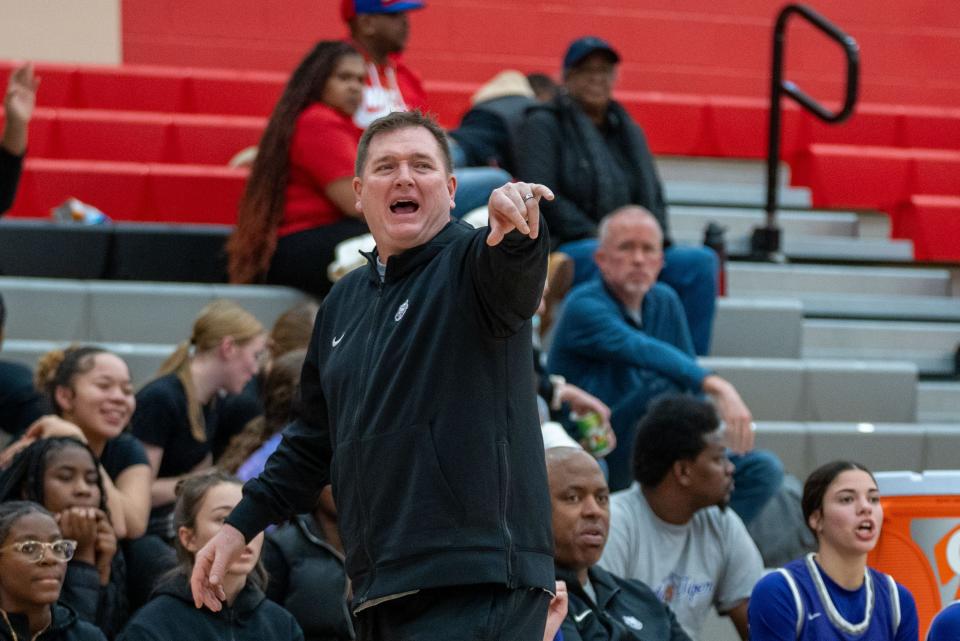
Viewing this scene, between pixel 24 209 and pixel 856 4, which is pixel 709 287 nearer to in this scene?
pixel 24 209

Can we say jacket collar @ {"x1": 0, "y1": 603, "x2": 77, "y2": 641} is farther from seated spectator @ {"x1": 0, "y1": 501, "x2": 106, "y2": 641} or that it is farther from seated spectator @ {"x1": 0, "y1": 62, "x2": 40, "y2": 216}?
seated spectator @ {"x1": 0, "y1": 62, "x2": 40, "y2": 216}

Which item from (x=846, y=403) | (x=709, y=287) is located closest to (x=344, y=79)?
(x=709, y=287)

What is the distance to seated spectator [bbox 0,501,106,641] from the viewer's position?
10.9 ft

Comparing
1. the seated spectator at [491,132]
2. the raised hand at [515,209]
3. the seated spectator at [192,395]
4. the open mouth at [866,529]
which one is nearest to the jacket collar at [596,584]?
the open mouth at [866,529]

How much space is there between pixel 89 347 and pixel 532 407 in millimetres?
2312

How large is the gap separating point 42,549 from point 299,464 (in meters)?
1.00

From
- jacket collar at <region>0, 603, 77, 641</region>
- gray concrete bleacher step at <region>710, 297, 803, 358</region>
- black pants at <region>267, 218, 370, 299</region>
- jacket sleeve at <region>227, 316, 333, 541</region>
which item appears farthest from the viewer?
gray concrete bleacher step at <region>710, 297, 803, 358</region>

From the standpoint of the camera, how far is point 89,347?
4359mm

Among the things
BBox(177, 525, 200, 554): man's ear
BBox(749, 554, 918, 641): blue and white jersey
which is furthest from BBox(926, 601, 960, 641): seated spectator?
BBox(177, 525, 200, 554): man's ear

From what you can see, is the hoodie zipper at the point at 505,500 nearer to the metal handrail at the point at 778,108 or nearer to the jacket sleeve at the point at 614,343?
the jacket sleeve at the point at 614,343

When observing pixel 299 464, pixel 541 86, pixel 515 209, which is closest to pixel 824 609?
pixel 299 464

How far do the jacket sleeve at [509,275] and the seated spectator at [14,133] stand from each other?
117 inches

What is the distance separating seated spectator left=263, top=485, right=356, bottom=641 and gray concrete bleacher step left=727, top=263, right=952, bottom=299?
9.95 ft

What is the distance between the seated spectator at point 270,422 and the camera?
4.05 metres
